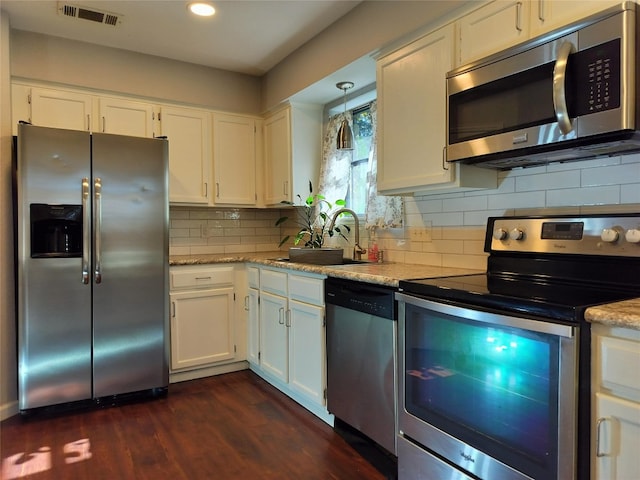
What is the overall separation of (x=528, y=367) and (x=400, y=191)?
4.20 feet

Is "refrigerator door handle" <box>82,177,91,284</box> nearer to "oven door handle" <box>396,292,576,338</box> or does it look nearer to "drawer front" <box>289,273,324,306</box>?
"drawer front" <box>289,273,324,306</box>

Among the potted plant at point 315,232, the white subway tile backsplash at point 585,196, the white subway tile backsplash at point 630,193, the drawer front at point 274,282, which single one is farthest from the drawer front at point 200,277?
the white subway tile backsplash at point 630,193

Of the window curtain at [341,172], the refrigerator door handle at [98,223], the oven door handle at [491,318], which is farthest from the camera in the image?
the window curtain at [341,172]

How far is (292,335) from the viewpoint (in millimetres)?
2750

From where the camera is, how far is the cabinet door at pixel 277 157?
3574 mm

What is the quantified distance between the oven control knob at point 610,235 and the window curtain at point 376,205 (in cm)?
129

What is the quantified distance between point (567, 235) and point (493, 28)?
3.03ft

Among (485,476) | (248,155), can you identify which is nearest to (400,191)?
(485,476)

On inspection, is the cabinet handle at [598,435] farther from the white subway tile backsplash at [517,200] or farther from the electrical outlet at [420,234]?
the electrical outlet at [420,234]

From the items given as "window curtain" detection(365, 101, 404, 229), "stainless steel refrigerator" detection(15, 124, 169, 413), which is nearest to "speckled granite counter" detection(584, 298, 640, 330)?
"window curtain" detection(365, 101, 404, 229)

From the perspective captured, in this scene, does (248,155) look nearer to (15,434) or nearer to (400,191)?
(400,191)

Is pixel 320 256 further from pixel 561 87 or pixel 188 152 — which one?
pixel 561 87

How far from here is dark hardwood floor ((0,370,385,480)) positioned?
204 centimetres

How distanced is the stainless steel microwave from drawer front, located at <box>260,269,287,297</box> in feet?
4.43
